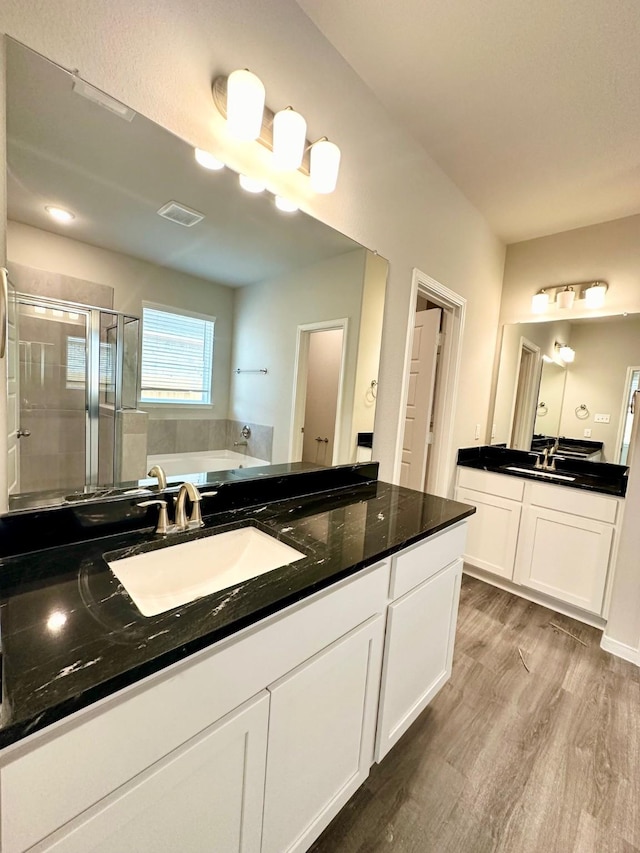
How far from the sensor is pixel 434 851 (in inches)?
43.0

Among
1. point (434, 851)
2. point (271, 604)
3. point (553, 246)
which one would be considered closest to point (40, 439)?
point (271, 604)

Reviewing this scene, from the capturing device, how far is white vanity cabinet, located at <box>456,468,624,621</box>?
2.24 m

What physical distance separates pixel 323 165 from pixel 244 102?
0.35 metres

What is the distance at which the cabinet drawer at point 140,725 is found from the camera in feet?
1.65

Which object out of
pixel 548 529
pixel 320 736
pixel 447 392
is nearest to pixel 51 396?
pixel 320 736

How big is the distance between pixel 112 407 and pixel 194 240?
2.05ft

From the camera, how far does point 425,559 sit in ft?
4.30

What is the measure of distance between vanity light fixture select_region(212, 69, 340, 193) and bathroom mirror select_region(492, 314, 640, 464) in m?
2.30

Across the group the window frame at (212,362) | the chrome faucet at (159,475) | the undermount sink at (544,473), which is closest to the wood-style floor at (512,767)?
the undermount sink at (544,473)

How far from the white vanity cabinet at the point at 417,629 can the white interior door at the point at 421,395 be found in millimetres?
1328

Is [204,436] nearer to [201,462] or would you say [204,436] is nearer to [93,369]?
[201,462]

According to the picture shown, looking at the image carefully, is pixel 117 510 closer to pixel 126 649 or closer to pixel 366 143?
pixel 126 649

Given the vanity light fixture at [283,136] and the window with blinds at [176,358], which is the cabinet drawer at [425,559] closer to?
the window with blinds at [176,358]

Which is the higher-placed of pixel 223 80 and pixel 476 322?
pixel 223 80
